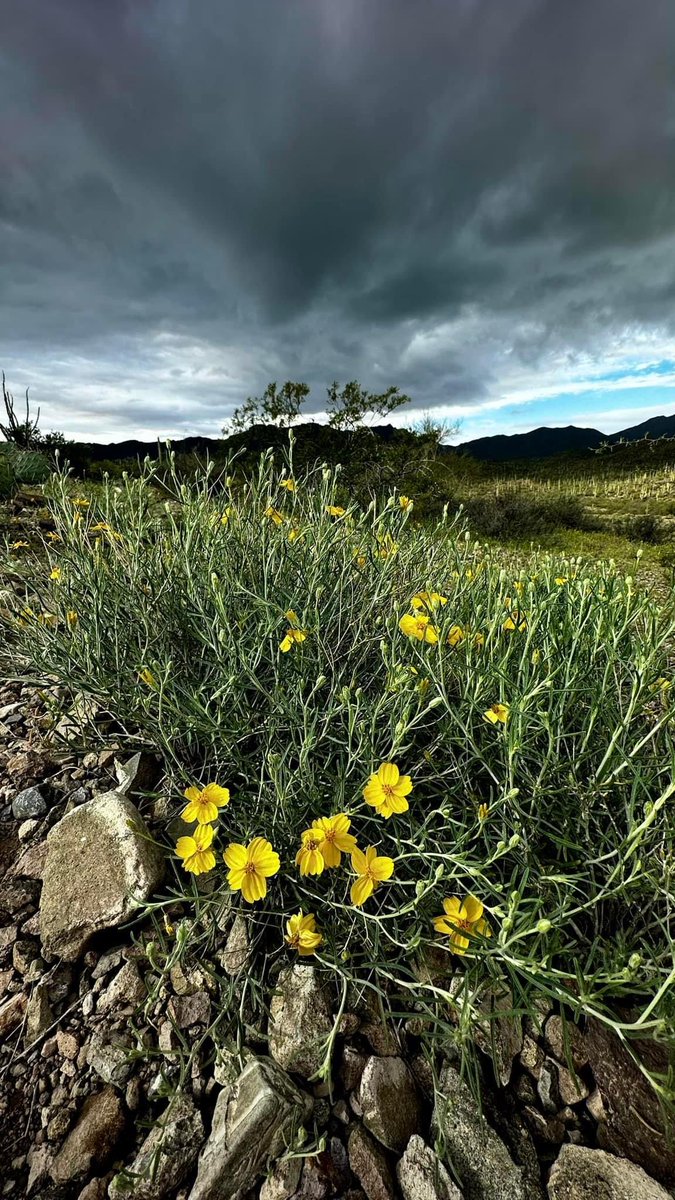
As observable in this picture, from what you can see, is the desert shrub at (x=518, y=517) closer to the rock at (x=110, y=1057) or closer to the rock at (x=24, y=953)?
the rock at (x=24, y=953)

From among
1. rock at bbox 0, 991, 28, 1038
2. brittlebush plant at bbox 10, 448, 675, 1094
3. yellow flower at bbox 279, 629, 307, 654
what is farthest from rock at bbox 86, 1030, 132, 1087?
yellow flower at bbox 279, 629, 307, 654

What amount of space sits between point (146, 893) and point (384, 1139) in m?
0.88

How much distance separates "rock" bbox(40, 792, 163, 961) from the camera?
1.56 meters

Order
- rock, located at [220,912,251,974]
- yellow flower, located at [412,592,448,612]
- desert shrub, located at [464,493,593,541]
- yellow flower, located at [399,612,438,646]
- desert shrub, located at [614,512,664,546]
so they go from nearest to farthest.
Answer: rock, located at [220,912,251,974]
yellow flower, located at [399,612,438,646]
yellow flower, located at [412,592,448,612]
desert shrub, located at [614,512,664,546]
desert shrub, located at [464,493,593,541]

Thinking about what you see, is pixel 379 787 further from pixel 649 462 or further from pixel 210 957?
pixel 649 462

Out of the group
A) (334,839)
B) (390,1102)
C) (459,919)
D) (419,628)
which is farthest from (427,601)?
(390,1102)

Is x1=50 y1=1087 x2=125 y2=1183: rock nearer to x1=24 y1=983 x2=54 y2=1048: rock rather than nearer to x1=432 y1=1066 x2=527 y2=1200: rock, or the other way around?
x1=24 y1=983 x2=54 y2=1048: rock

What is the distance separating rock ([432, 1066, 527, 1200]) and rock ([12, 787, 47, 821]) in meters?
1.64

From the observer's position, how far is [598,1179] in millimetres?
1126

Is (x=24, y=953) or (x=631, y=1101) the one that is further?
(x=24, y=953)

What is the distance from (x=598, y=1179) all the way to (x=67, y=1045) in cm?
133

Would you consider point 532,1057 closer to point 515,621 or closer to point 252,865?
point 252,865

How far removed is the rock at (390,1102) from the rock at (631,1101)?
1.51ft

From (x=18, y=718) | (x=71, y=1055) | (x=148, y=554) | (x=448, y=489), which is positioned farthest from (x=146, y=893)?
(x=448, y=489)
